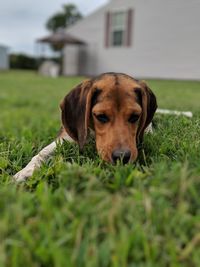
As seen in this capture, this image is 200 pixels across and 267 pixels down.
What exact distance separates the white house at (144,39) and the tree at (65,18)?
43.2 m

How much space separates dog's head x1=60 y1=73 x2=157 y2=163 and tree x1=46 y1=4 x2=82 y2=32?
69101 mm

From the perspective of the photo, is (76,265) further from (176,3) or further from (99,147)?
(176,3)

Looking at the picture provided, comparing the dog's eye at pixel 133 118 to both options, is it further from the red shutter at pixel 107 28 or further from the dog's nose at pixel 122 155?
the red shutter at pixel 107 28

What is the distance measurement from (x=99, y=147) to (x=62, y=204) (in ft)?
4.22

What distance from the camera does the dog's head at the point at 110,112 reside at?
11.0 ft

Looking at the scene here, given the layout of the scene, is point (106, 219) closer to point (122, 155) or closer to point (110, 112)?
point (122, 155)

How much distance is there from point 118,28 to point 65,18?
157 ft

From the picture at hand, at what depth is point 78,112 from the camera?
377 cm

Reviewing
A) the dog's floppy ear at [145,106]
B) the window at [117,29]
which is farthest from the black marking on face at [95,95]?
the window at [117,29]

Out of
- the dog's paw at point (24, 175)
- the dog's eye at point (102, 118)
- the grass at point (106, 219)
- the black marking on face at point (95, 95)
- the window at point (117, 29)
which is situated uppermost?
the window at point (117, 29)

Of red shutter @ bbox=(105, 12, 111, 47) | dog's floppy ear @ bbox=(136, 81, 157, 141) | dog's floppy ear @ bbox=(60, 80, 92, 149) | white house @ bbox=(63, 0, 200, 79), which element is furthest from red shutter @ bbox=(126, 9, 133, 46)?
dog's floppy ear @ bbox=(60, 80, 92, 149)

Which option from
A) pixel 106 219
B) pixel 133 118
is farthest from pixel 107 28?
pixel 106 219

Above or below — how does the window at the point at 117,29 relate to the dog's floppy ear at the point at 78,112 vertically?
above

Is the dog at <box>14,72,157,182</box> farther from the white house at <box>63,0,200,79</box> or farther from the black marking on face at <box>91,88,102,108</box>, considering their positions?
the white house at <box>63,0,200,79</box>
